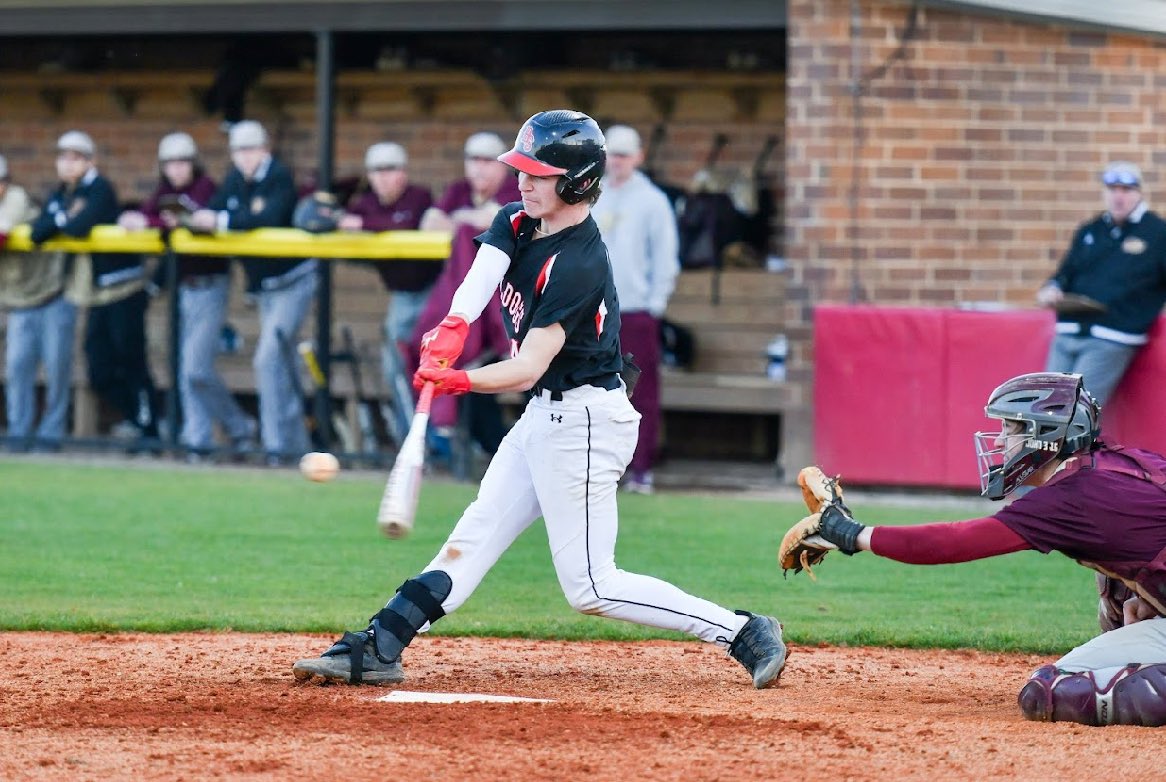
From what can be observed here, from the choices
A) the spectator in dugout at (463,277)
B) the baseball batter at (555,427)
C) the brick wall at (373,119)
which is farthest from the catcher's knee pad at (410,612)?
the brick wall at (373,119)

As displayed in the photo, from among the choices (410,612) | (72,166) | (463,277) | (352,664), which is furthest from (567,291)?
(72,166)

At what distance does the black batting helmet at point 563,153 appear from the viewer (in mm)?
5410

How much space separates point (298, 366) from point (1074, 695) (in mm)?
8666

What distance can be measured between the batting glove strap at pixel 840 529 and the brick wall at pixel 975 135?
6860 mm

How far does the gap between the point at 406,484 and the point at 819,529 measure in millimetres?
1261

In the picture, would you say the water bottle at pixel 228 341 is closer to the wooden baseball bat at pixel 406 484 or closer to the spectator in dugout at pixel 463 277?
the spectator in dugout at pixel 463 277

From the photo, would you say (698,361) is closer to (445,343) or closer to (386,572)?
(386,572)

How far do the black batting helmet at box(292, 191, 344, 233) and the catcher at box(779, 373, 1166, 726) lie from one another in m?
7.38

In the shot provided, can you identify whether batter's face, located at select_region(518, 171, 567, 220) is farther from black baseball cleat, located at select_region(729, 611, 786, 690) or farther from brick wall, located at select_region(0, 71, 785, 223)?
brick wall, located at select_region(0, 71, 785, 223)

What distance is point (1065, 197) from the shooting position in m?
11.8

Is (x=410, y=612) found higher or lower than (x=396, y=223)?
lower

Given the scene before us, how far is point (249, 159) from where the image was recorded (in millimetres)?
12766

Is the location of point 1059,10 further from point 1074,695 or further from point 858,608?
point 1074,695

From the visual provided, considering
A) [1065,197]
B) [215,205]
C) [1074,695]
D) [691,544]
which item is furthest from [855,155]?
[1074,695]
